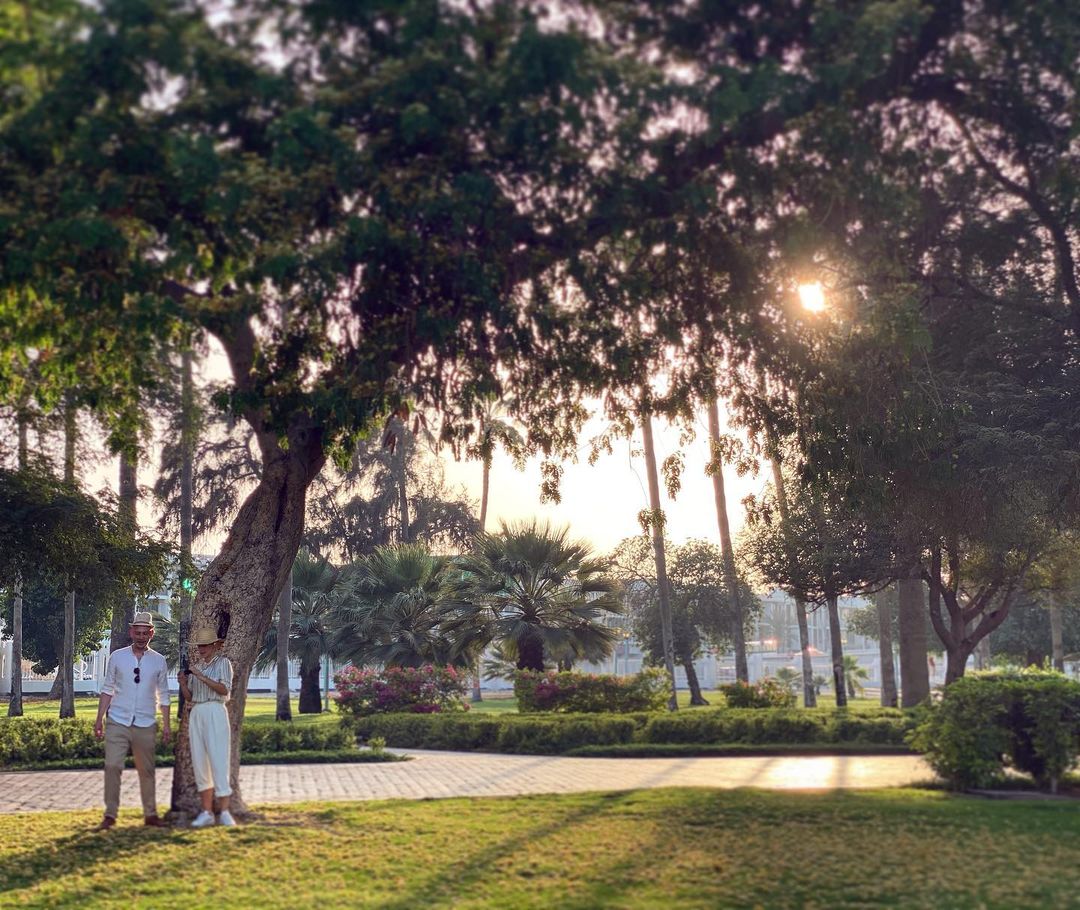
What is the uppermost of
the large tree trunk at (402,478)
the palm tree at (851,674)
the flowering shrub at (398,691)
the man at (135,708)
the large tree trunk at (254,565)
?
the large tree trunk at (402,478)

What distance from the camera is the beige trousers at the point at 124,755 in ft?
34.8

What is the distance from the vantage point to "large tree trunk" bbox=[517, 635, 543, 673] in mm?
29609

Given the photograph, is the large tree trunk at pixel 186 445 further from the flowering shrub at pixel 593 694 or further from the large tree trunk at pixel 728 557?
the large tree trunk at pixel 728 557

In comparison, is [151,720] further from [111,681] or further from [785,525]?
[785,525]

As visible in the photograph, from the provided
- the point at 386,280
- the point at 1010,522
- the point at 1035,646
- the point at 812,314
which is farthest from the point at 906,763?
the point at 1035,646

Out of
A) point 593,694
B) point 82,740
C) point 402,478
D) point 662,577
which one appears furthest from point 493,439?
point 402,478

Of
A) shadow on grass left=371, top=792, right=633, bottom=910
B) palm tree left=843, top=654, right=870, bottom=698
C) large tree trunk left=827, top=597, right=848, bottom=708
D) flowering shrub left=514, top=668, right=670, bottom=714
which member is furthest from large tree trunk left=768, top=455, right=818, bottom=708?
palm tree left=843, top=654, right=870, bottom=698

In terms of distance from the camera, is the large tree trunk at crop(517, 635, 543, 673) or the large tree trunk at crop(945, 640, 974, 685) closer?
the large tree trunk at crop(945, 640, 974, 685)

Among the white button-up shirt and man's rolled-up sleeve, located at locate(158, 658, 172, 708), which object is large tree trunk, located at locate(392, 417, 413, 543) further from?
the white button-up shirt

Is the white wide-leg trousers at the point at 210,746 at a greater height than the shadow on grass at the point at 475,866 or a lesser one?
greater

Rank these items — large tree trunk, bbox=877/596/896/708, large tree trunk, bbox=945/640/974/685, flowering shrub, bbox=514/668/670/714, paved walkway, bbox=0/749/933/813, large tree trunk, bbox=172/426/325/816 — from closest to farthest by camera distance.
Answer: large tree trunk, bbox=172/426/325/816, paved walkway, bbox=0/749/933/813, flowering shrub, bbox=514/668/670/714, large tree trunk, bbox=945/640/974/685, large tree trunk, bbox=877/596/896/708

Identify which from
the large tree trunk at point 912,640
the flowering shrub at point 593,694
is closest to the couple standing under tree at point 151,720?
the flowering shrub at point 593,694

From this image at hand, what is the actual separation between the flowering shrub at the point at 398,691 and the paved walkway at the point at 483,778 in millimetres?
8443

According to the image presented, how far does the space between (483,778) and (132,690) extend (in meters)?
6.37
